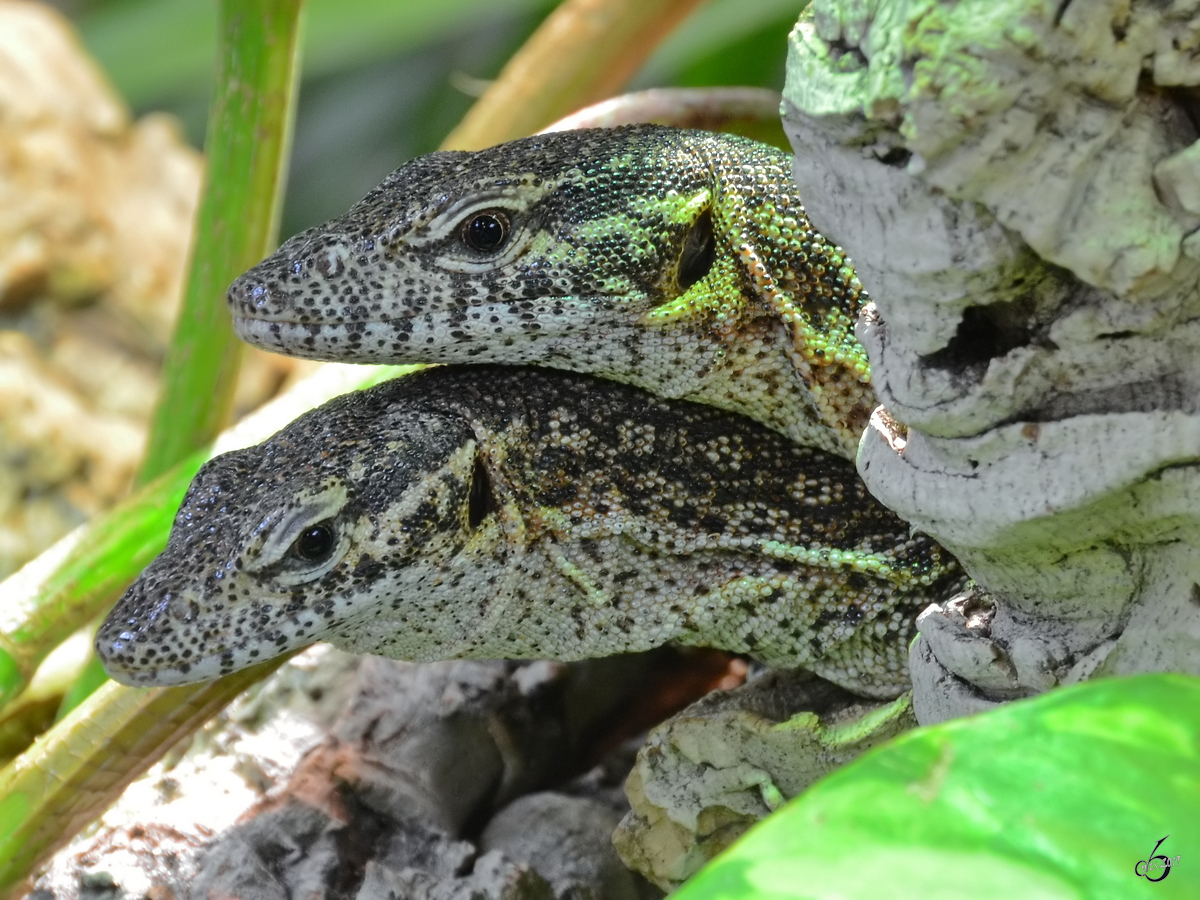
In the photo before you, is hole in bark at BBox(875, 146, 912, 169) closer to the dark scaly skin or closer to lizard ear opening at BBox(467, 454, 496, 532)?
the dark scaly skin

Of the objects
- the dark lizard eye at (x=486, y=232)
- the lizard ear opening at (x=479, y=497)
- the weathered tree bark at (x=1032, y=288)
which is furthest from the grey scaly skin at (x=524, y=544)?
the weathered tree bark at (x=1032, y=288)

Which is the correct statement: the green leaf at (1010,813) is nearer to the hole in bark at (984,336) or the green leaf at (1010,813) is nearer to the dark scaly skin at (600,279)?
the hole in bark at (984,336)

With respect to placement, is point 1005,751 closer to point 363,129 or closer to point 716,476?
point 716,476

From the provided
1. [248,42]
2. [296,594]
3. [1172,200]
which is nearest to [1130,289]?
[1172,200]

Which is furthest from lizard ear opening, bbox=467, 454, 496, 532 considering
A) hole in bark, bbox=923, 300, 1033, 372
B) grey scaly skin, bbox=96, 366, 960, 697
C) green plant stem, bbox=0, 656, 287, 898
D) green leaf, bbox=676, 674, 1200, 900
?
green leaf, bbox=676, 674, 1200, 900

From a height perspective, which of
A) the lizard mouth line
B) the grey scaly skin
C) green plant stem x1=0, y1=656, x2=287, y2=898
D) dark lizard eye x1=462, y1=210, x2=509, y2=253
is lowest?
green plant stem x1=0, y1=656, x2=287, y2=898

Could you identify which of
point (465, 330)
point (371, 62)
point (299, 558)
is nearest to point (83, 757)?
point (299, 558)

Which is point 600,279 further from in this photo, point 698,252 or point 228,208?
point 228,208
